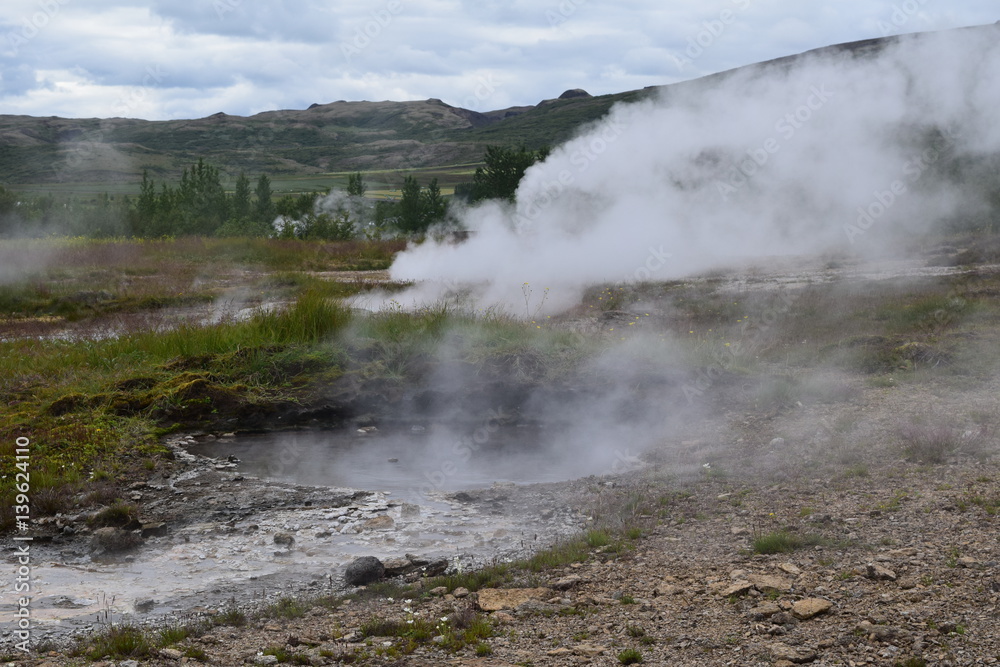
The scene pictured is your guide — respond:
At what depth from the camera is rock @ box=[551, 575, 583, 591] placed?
5.52 meters

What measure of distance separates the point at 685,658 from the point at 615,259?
15.5 metres

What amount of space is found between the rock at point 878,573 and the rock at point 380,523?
3851mm

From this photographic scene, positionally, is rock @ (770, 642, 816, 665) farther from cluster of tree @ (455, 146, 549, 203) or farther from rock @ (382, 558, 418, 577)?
cluster of tree @ (455, 146, 549, 203)

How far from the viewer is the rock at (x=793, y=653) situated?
14.1 feet

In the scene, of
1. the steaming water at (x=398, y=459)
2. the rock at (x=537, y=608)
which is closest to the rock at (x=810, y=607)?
the rock at (x=537, y=608)

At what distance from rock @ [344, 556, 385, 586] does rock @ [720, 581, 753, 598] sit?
243cm

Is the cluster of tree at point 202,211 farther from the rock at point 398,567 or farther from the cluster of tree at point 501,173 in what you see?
the rock at point 398,567

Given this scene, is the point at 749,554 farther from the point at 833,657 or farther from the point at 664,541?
the point at 833,657

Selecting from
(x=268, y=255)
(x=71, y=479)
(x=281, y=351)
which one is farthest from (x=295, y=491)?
(x=268, y=255)

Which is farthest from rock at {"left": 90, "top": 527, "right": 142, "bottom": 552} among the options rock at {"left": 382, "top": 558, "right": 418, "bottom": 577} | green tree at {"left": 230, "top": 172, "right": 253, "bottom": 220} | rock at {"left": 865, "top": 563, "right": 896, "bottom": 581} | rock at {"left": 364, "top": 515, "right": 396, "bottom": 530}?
green tree at {"left": 230, "top": 172, "right": 253, "bottom": 220}

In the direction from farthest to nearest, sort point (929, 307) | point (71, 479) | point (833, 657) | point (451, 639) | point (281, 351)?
point (929, 307) → point (281, 351) → point (71, 479) → point (451, 639) → point (833, 657)

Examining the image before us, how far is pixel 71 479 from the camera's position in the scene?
7.87m

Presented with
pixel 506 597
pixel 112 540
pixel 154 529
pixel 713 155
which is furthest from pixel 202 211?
pixel 506 597

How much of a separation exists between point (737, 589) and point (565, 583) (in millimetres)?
1141
